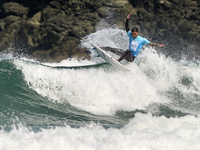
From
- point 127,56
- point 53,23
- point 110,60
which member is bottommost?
point 110,60

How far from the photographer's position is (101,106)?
6.05m

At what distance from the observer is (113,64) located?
7.11 meters

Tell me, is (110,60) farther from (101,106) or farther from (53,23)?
(53,23)

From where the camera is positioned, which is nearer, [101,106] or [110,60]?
[101,106]

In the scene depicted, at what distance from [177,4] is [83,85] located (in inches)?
660

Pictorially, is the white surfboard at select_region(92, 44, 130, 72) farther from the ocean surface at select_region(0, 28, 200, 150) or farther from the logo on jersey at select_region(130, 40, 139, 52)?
the logo on jersey at select_region(130, 40, 139, 52)

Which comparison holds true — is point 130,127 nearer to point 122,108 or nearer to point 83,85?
point 122,108

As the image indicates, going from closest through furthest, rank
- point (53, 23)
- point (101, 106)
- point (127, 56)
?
point (101, 106), point (127, 56), point (53, 23)

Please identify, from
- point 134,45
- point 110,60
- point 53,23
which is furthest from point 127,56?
point 53,23

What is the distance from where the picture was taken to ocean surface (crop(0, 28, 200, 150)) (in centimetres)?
386

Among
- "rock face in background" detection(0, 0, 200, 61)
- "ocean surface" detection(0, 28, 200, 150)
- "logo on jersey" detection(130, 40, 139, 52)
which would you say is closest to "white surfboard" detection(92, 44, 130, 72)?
"ocean surface" detection(0, 28, 200, 150)

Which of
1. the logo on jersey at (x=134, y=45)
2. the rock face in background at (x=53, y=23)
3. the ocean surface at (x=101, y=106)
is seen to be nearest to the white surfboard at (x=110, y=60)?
the ocean surface at (x=101, y=106)

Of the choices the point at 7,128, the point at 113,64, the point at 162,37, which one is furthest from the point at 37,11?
the point at 7,128

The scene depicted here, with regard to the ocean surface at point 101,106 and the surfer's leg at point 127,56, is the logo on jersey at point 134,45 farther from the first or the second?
the ocean surface at point 101,106
